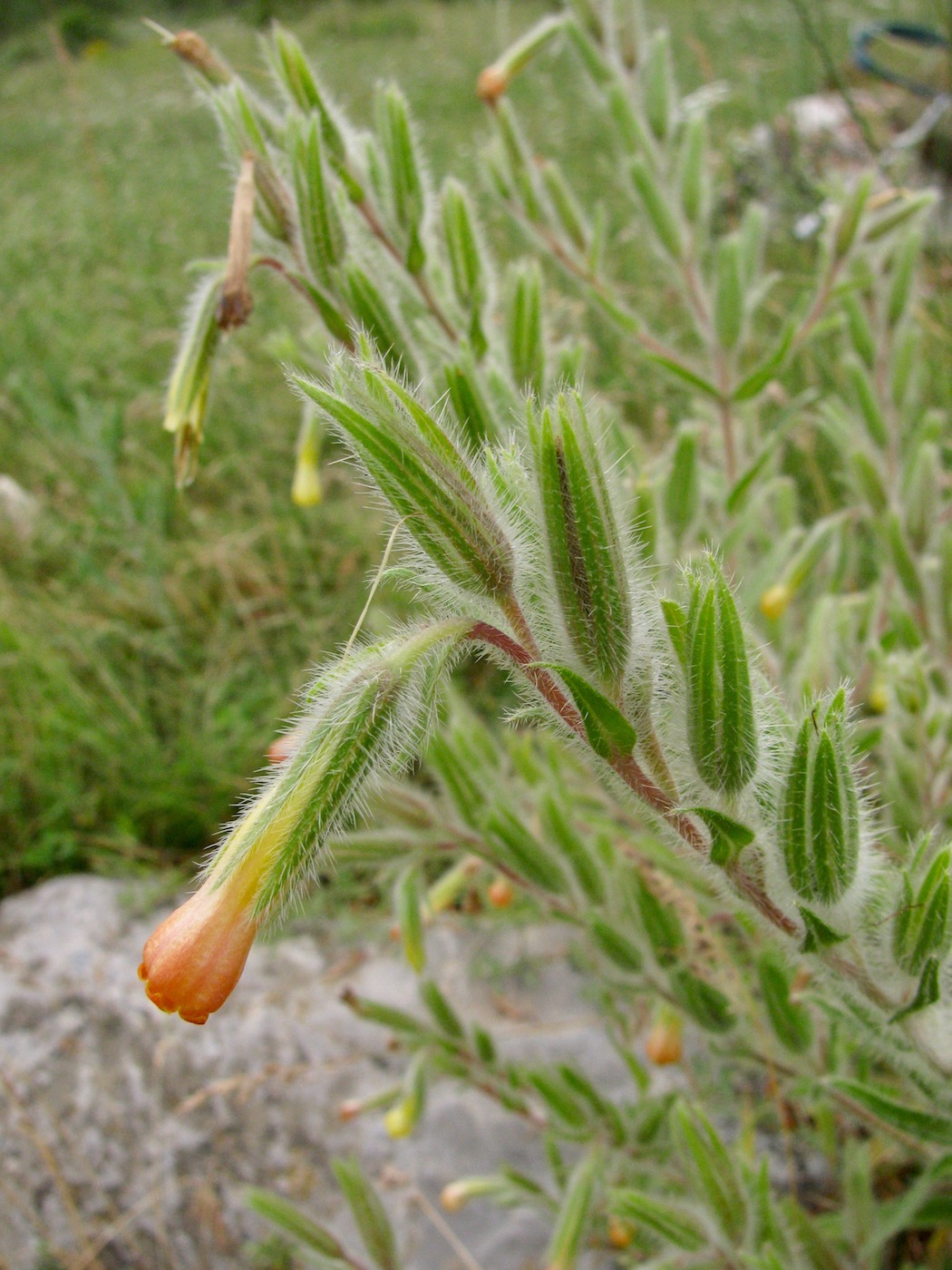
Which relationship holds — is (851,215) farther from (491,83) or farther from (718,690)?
(718,690)

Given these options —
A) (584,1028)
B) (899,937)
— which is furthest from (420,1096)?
(899,937)

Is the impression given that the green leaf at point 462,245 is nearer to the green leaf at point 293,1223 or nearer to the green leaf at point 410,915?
the green leaf at point 410,915

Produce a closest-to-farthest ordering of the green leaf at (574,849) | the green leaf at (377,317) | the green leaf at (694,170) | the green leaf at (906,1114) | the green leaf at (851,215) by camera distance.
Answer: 1. the green leaf at (906,1114)
2. the green leaf at (377,317)
3. the green leaf at (574,849)
4. the green leaf at (851,215)
5. the green leaf at (694,170)

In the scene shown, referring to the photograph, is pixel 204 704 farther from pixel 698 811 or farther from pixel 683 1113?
pixel 698 811

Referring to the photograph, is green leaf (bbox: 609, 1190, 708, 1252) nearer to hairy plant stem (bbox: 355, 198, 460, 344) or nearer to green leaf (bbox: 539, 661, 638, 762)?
green leaf (bbox: 539, 661, 638, 762)

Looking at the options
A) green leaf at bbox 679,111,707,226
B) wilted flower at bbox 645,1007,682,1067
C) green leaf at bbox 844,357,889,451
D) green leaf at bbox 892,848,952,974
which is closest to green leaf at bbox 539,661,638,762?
green leaf at bbox 892,848,952,974

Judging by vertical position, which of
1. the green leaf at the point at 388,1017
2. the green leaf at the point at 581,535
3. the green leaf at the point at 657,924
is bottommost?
the green leaf at the point at 388,1017

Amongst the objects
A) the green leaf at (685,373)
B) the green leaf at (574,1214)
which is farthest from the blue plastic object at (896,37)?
the green leaf at (574,1214)
